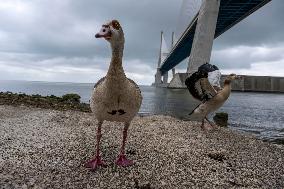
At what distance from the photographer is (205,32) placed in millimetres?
46906

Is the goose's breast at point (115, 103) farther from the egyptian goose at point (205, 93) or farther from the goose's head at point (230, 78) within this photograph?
the goose's head at point (230, 78)

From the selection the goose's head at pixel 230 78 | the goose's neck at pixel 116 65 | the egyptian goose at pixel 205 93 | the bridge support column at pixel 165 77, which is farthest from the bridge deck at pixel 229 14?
the bridge support column at pixel 165 77

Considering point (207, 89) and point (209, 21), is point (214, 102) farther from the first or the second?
point (209, 21)

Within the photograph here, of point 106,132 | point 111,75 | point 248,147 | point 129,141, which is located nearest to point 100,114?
point 111,75

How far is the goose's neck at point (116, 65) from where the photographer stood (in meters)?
5.77

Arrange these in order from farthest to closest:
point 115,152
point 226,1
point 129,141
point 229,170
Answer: point 226,1, point 129,141, point 115,152, point 229,170

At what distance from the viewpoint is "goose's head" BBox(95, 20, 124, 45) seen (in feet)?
17.5

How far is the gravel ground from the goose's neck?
1.75 m

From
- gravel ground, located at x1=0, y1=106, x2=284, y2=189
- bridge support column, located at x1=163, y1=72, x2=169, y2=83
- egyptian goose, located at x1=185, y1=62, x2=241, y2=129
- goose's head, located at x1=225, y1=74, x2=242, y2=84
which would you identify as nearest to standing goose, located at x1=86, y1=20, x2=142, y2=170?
gravel ground, located at x1=0, y1=106, x2=284, y2=189

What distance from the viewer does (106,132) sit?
10047mm

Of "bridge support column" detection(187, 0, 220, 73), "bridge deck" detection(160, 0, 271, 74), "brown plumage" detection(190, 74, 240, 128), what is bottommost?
"brown plumage" detection(190, 74, 240, 128)

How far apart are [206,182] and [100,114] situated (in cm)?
222

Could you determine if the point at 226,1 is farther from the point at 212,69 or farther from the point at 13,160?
the point at 13,160

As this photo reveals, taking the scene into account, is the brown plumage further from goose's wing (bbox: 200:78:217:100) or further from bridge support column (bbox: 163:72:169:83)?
bridge support column (bbox: 163:72:169:83)
